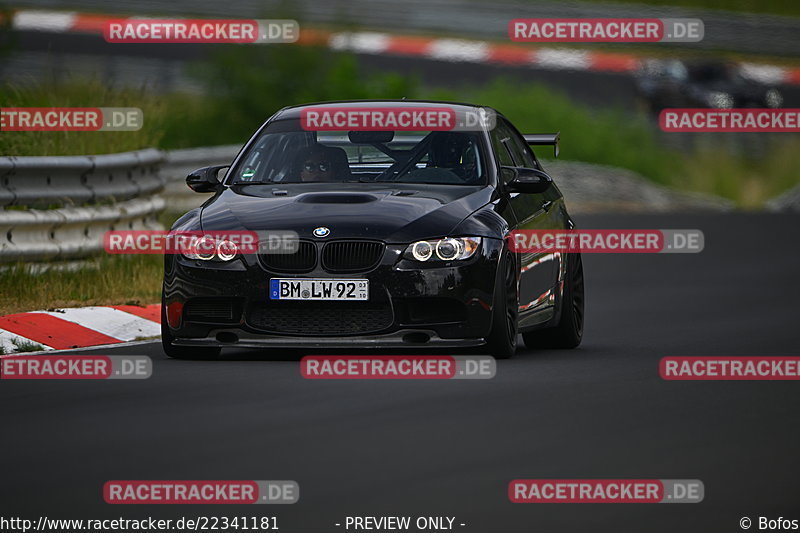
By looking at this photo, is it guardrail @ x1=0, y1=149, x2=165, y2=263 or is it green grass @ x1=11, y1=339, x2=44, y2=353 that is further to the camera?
guardrail @ x1=0, y1=149, x2=165, y2=263


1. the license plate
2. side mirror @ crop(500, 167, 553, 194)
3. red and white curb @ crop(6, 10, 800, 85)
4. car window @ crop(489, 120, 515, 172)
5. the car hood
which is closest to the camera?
the license plate

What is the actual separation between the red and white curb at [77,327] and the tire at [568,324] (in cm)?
247

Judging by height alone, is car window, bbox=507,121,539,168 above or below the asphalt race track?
above

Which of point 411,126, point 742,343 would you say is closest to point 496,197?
point 411,126

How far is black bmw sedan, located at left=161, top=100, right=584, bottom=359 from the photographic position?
10.6 m

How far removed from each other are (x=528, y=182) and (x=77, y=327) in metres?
2.97

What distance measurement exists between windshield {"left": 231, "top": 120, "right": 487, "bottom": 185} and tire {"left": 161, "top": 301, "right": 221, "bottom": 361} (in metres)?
1.19

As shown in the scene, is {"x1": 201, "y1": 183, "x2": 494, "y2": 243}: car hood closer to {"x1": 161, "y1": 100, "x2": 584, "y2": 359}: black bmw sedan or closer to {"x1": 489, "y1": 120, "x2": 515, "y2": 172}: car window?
Result: {"x1": 161, "y1": 100, "x2": 584, "y2": 359}: black bmw sedan

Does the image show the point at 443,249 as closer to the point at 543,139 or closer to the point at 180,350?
the point at 180,350

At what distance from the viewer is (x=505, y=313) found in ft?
35.5

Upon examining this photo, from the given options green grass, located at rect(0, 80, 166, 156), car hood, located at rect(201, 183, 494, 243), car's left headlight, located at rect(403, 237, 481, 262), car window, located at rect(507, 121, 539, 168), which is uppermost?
green grass, located at rect(0, 80, 166, 156)

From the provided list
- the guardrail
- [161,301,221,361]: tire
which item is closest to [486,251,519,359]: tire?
[161,301,221,361]: tire

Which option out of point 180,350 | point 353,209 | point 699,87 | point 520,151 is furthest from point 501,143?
point 699,87

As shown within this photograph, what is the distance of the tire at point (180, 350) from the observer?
1109 cm
